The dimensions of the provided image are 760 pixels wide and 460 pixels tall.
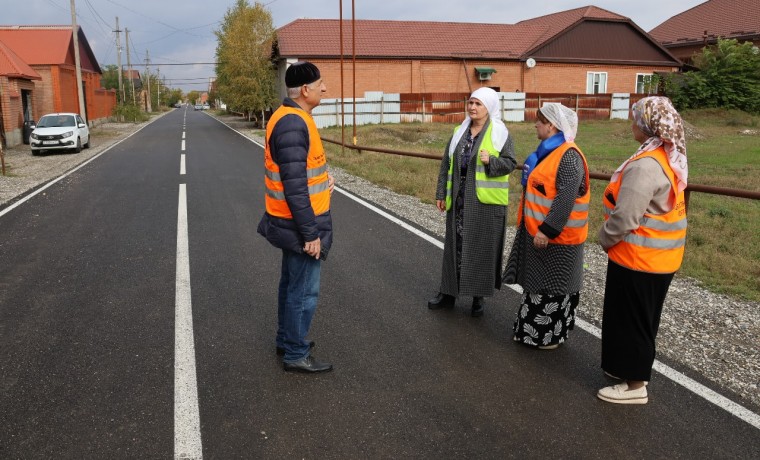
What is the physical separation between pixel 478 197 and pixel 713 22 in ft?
171

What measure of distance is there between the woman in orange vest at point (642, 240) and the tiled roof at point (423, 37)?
35.1 m

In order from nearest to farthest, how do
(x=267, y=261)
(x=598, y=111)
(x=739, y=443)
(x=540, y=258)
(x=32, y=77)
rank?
1. (x=739, y=443)
2. (x=540, y=258)
3. (x=267, y=261)
4. (x=32, y=77)
5. (x=598, y=111)

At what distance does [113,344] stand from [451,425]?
8.71 ft

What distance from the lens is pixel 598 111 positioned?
3853 centimetres

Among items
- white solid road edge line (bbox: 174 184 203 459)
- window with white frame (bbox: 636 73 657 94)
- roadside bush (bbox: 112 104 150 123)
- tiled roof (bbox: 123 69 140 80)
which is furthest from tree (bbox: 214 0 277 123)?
tiled roof (bbox: 123 69 140 80)

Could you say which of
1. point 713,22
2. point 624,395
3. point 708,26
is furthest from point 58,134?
point 713,22

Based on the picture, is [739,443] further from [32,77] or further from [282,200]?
[32,77]

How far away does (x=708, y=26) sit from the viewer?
4734 cm

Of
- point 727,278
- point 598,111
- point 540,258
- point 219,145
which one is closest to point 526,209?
point 540,258

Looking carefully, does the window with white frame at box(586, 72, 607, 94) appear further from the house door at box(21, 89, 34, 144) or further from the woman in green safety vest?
the woman in green safety vest

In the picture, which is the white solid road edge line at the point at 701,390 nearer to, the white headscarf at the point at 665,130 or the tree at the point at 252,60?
the white headscarf at the point at 665,130

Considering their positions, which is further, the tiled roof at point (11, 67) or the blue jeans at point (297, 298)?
the tiled roof at point (11, 67)

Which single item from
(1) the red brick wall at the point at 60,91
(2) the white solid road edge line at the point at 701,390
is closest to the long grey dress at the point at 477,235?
(2) the white solid road edge line at the point at 701,390

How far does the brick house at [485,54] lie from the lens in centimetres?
3819
